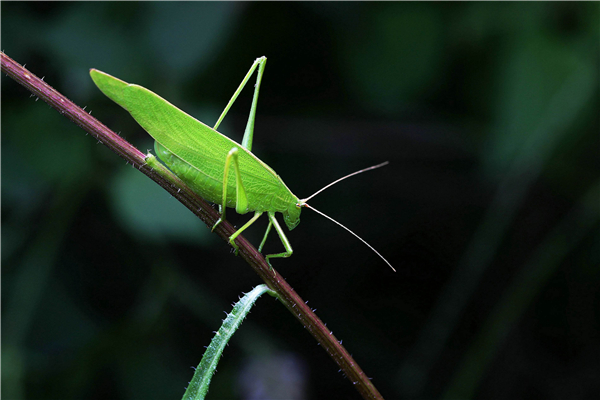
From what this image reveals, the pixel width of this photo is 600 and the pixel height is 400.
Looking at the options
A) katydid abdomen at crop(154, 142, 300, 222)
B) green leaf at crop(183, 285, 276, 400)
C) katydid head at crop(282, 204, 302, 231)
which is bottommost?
green leaf at crop(183, 285, 276, 400)

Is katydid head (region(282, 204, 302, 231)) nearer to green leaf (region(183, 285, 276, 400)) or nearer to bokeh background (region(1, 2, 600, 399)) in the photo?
bokeh background (region(1, 2, 600, 399))

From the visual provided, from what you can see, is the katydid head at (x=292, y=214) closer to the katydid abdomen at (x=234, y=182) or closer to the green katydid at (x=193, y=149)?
the katydid abdomen at (x=234, y=182)

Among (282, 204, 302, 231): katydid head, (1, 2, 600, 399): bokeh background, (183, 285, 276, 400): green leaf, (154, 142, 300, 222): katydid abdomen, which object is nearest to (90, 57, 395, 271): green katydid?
(154, 142, 300, 222): katydid abdomen

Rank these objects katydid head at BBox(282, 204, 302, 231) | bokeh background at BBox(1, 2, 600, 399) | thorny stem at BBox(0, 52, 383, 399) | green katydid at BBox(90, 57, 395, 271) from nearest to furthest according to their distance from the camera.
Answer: thorny stem at BBox(0, 52, 383, 399), green katydid at BBox(90, 57, 395, 271), katydid head at BBox(282, 204, 302, 231), bokeh background at BBox(1, 2, 600, 399)

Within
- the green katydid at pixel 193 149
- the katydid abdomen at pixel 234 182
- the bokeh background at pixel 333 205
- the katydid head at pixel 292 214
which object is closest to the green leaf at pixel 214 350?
the green katydid at pixel 193 149

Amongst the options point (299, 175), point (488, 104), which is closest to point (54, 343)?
point (299, 175)

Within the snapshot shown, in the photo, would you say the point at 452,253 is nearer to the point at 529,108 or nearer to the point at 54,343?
the point at 529,108
